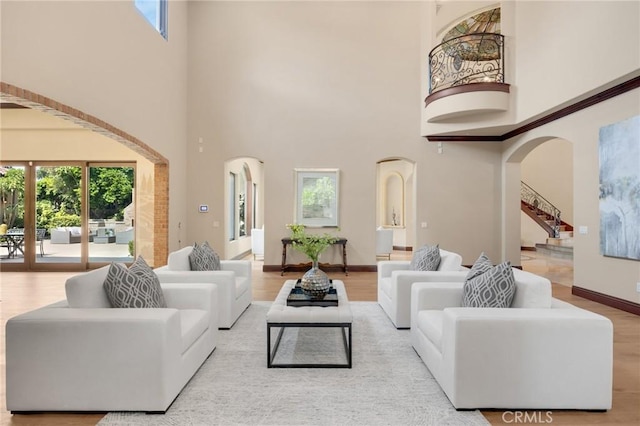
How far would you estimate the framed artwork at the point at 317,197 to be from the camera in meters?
8.30

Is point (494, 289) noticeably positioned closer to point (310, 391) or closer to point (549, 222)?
point (310, 391)

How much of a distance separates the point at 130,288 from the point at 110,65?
4.07m

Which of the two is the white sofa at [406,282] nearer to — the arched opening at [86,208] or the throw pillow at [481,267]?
the throw pillow at [481,267]

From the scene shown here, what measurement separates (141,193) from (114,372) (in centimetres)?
674

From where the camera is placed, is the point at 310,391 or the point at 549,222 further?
the point at 549,222

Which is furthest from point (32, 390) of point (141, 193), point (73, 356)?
point (141, 193)

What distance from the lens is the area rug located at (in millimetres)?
2316

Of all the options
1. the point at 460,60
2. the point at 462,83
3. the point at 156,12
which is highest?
the point at 156,12

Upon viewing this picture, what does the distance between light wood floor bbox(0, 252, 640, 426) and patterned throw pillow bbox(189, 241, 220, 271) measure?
4.20 ft

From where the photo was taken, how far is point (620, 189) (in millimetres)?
4949

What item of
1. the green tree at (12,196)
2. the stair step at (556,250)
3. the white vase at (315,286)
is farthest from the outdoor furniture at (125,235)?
the stair step at (556,250)

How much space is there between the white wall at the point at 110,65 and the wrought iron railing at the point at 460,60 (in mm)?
5342

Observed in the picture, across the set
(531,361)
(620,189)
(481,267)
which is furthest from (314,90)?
(531,361)

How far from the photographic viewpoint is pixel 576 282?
5949 millimetres
